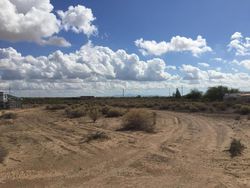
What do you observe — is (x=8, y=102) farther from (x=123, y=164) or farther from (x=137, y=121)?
(x=123, y=164)

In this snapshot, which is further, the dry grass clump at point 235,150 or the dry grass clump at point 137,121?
the dry grass clump at point 137,121

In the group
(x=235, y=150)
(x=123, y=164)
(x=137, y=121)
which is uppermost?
(x=137, y=121)

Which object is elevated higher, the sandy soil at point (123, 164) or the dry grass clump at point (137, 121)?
the dry grass clump at point (137, 121)

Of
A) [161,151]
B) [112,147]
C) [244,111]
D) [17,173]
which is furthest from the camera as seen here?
[244,111]

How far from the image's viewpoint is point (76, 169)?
12.4 metres

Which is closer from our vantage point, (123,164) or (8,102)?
(123,164)

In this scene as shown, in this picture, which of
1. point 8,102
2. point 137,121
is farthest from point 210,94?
point 137,121

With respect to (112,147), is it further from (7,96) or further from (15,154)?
(7,96)

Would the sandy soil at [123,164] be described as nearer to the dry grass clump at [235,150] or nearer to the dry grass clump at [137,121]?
the dry grass clump at [235,150]

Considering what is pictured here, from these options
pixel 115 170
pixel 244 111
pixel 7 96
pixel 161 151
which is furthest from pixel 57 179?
pixel 7 96

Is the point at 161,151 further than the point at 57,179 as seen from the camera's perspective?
Yes

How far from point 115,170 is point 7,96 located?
7507cm

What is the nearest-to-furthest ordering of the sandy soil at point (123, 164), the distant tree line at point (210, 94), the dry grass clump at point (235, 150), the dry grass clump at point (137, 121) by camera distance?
the sandy soil at point (123, 164) < the dry grass clump at point (235, 150) < the dry grass clump at point (137, 121) < the distant tree line at point (210, 94)

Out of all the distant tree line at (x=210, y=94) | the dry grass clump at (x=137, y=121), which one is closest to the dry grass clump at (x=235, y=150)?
the dry grass clump at (x=137, y=121)
